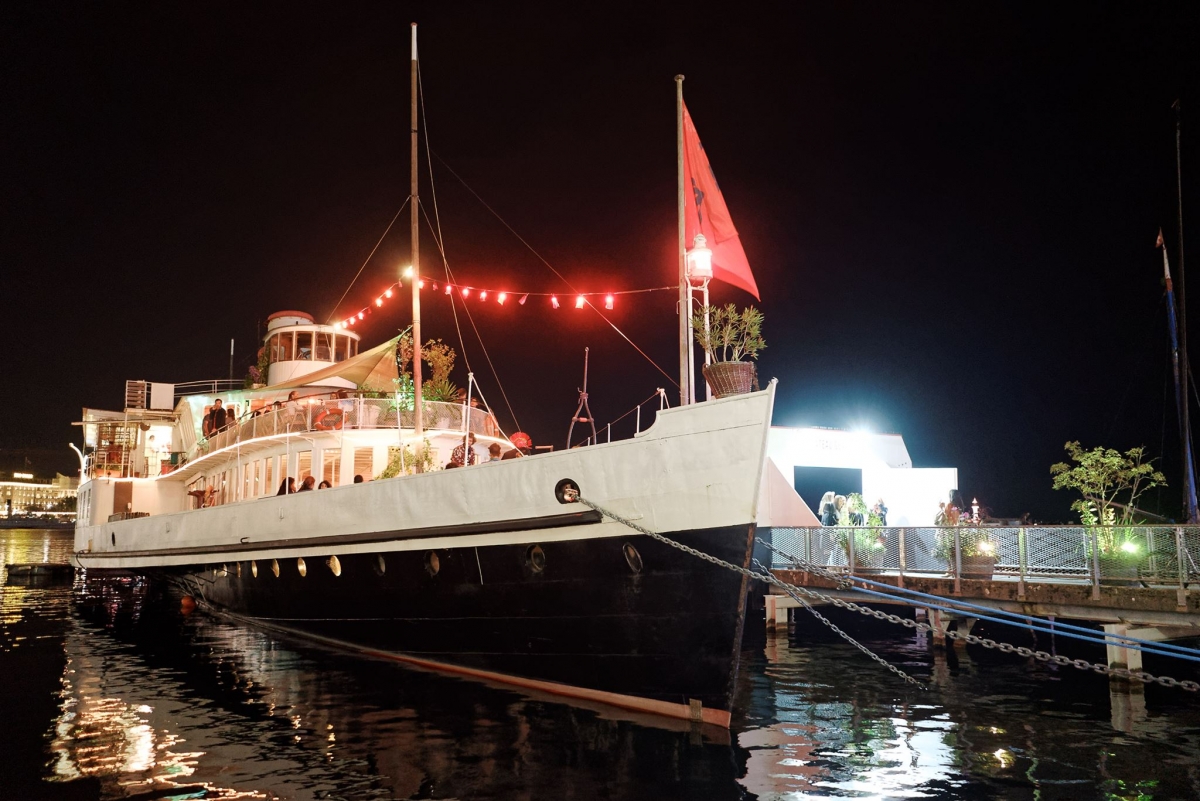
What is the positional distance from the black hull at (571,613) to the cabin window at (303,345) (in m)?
10.1

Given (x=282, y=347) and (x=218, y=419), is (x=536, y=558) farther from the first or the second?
(x=282, y=347)

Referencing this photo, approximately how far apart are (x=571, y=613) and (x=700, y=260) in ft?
15.3

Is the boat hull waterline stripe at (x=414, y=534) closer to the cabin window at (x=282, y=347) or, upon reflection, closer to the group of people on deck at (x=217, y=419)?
the group of people on deck at (x=217, y=419)

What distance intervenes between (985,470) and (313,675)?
1760 inches

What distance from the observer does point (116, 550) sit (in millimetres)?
22750

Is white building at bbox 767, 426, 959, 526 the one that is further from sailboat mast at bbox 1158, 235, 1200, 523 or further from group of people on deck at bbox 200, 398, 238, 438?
group of people on deck at bbox 200, 398, 238, 438

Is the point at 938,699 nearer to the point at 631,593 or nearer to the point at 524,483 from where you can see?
the point at 631,593

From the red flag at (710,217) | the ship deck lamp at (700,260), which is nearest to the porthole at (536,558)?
the ship deck lamp at (700,260)

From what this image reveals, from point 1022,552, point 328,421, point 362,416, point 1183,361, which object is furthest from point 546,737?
point 1183,361

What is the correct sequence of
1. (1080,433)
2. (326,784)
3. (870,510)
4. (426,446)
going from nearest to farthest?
(326,784) → (426,446) → (870,510) → (1080,433)

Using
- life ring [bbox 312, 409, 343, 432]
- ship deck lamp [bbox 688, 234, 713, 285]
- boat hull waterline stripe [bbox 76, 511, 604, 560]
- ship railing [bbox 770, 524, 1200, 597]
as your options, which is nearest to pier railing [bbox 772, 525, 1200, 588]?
ship railing [bbox 770, 524, 1200, 597]

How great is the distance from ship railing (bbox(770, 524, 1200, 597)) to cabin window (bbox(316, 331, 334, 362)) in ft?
44.3

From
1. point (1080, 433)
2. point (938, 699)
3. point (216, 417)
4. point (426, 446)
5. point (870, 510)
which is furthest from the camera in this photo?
point (1080, 433)

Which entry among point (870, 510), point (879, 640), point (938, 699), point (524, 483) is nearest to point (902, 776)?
point (938, 699)
